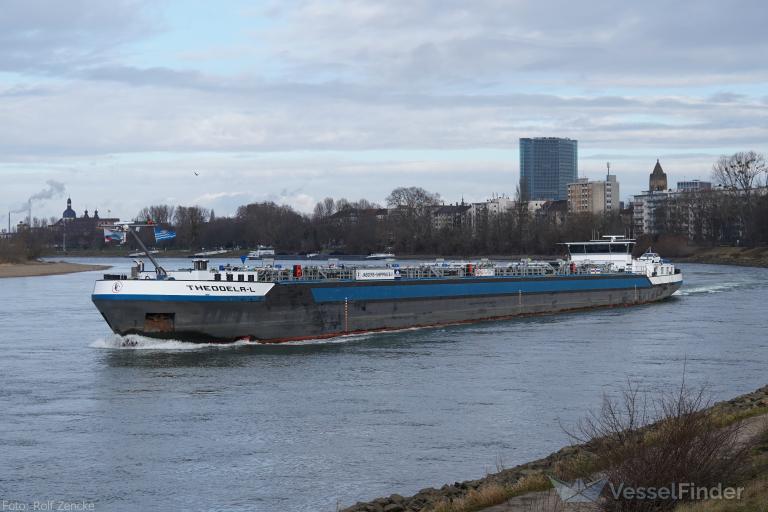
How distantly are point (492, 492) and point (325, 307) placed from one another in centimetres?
2582

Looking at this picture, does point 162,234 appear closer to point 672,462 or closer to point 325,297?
point 325,297

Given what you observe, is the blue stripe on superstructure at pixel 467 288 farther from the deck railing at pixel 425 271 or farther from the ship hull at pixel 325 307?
the deck railing at pixel 425 271

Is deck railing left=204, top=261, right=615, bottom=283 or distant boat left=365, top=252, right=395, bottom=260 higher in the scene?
deck railing left=204, top=261, right=615, bottom=283

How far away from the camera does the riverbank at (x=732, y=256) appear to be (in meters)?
125

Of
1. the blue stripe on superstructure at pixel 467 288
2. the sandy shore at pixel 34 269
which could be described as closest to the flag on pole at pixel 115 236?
the blue stripe on superstructure at pixel 467 288

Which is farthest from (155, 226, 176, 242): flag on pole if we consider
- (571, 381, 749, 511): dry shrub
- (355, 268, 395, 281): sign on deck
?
(571, 381, 749, 511): dry shrub

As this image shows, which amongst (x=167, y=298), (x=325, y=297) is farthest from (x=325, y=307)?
(x=167, y=298)

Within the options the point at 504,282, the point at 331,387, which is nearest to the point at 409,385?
the point at 331,387

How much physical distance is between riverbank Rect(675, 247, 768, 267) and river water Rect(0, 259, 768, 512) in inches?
3411

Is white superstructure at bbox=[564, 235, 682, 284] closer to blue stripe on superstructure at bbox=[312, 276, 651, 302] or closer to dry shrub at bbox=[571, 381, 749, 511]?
blue stripe on superstructure at bbox=[312, 276, 651, 302]

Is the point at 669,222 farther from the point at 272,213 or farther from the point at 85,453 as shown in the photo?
the point at 85,453

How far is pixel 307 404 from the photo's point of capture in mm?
25281

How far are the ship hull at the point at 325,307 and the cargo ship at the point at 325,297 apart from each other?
1.5 inches

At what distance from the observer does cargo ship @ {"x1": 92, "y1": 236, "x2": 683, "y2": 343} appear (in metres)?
35.6
